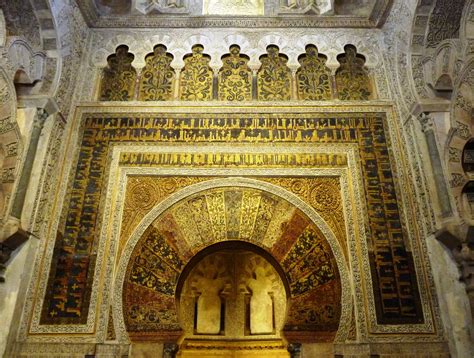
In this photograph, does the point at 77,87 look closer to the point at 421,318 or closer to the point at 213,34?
the point at 213,34

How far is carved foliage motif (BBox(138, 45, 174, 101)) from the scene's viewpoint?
225 inches

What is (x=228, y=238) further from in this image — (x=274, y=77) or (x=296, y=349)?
(x=274, y=77)

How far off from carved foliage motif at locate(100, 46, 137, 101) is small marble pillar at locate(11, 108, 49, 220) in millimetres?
930

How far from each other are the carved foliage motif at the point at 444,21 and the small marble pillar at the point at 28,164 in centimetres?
485

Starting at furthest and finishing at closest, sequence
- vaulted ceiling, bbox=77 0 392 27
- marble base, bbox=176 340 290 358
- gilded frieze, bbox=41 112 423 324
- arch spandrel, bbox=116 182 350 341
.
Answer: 1. marble base, bbox=176 340 290 358
2. vaulted ceiling, bbox=77 0 392 27
3. gilded frieze, bbox=41 112 423 324
4. arch spandrel, bbox=116 182 350 341

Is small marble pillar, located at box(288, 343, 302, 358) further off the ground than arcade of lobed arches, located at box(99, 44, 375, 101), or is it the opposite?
arcade of lobed arches, located at box(99, 44, 375, 101)

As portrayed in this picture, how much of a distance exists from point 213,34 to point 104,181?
8.69ft

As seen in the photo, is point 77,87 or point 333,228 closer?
point 333,228

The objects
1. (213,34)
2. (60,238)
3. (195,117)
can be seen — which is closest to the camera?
(60,238)

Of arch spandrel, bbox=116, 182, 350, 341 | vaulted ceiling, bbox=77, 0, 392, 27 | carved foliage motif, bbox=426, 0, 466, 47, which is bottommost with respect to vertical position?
arch spandrel, bbox=116, 182, 350, 341

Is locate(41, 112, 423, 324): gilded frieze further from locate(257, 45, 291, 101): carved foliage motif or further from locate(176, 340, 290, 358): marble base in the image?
locate(176, 340, 290, 358): marble base

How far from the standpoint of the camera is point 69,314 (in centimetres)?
440

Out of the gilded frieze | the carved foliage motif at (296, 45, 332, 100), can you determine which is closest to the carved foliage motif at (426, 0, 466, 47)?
the gilded frieze

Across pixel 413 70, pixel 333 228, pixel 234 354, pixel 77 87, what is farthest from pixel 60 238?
pixel 413 70
